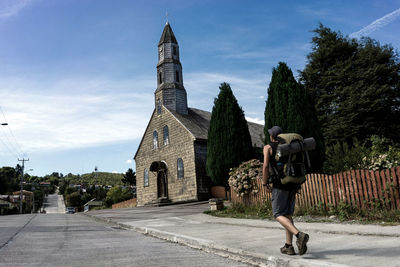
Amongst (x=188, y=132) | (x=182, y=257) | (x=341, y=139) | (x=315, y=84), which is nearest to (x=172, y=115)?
(x=188, y=132)

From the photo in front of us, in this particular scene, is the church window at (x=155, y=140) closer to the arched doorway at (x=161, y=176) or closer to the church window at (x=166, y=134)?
the church window at (x=166, y=134)

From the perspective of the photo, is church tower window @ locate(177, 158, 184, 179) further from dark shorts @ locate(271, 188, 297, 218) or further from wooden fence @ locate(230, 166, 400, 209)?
dark shorts @ locate(271, 188, 297, 218)

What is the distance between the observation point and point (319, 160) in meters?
14.1

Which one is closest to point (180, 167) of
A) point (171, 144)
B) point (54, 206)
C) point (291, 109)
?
point (171, 144)

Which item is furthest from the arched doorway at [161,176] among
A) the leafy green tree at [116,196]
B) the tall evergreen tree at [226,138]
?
the leafy green tree at [116,196]

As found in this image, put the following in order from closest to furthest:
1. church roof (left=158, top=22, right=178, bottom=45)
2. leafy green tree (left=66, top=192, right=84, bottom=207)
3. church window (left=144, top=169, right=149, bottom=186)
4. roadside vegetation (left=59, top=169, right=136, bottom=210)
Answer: church window (left=144, top=169, right=149, bottom=186) < church roof (left=158, top=22, right=178, bottom=45) < roadside vegetation (left=59, top=169, right=136, bottom=210) < leafy green tree (left=66, top=192, right=84, bottom=207)

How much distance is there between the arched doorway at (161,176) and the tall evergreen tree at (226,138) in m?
8.52

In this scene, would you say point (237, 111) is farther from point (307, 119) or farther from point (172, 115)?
point (172, 115)

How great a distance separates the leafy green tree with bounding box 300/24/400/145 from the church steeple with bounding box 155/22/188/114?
11.0m

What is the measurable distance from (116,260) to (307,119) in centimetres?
1178

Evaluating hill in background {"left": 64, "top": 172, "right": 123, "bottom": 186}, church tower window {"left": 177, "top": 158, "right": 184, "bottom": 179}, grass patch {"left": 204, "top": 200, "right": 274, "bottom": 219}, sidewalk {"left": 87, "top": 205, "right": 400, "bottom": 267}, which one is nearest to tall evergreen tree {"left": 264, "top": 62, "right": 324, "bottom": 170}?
grass patch {"left": 204, "top": 200, "right": 274, "bottom": 219}

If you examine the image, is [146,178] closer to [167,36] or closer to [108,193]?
[167,36]

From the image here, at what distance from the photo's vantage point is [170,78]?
27.8m

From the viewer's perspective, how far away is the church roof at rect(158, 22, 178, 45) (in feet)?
94.4
